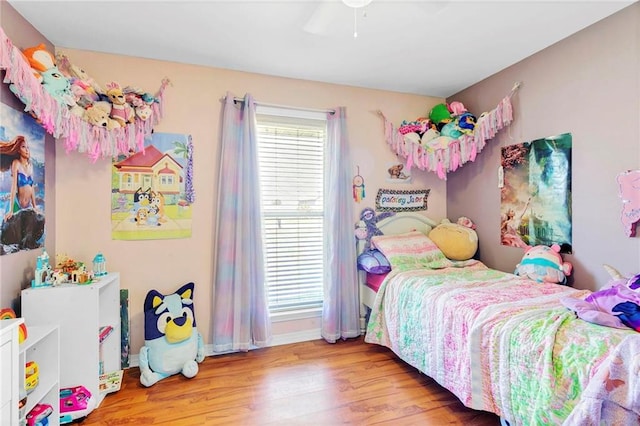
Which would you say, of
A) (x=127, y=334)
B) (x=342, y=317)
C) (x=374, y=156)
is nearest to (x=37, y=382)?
(x=127, y=334)

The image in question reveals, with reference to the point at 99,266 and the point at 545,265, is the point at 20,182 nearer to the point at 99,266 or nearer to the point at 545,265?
the point at 99,266

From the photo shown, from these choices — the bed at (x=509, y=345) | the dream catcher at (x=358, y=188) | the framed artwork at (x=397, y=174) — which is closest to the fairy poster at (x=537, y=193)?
the bed at (x=509, y=345)

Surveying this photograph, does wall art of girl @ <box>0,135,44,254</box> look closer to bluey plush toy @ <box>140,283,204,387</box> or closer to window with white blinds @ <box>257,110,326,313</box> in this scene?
bluey plush toy @ <box>140,283,204,387</box>

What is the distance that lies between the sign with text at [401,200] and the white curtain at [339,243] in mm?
423

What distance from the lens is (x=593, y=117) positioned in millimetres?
2105

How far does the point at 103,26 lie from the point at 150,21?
0.33 m

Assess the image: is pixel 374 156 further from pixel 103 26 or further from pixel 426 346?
pixel 103 26

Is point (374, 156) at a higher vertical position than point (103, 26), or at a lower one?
lower

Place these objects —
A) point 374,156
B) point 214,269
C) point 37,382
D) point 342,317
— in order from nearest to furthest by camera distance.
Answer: point 37,382, point 214,269, point 342,317, point 374,156

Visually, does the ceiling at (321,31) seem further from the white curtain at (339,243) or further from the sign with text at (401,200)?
the sign with text at (401,200)

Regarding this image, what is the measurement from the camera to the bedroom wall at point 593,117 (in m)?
1.92

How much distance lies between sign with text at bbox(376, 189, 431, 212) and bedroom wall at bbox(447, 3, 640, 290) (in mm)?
989

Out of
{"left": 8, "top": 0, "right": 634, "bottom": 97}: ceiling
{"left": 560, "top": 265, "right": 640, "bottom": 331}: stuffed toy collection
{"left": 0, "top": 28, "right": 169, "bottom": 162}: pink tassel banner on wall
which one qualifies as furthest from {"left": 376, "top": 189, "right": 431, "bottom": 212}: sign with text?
{"left": 0, "top": 28, "right": 169, "bottom": 162}: pink tassel banner on wall

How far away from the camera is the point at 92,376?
1.96m
